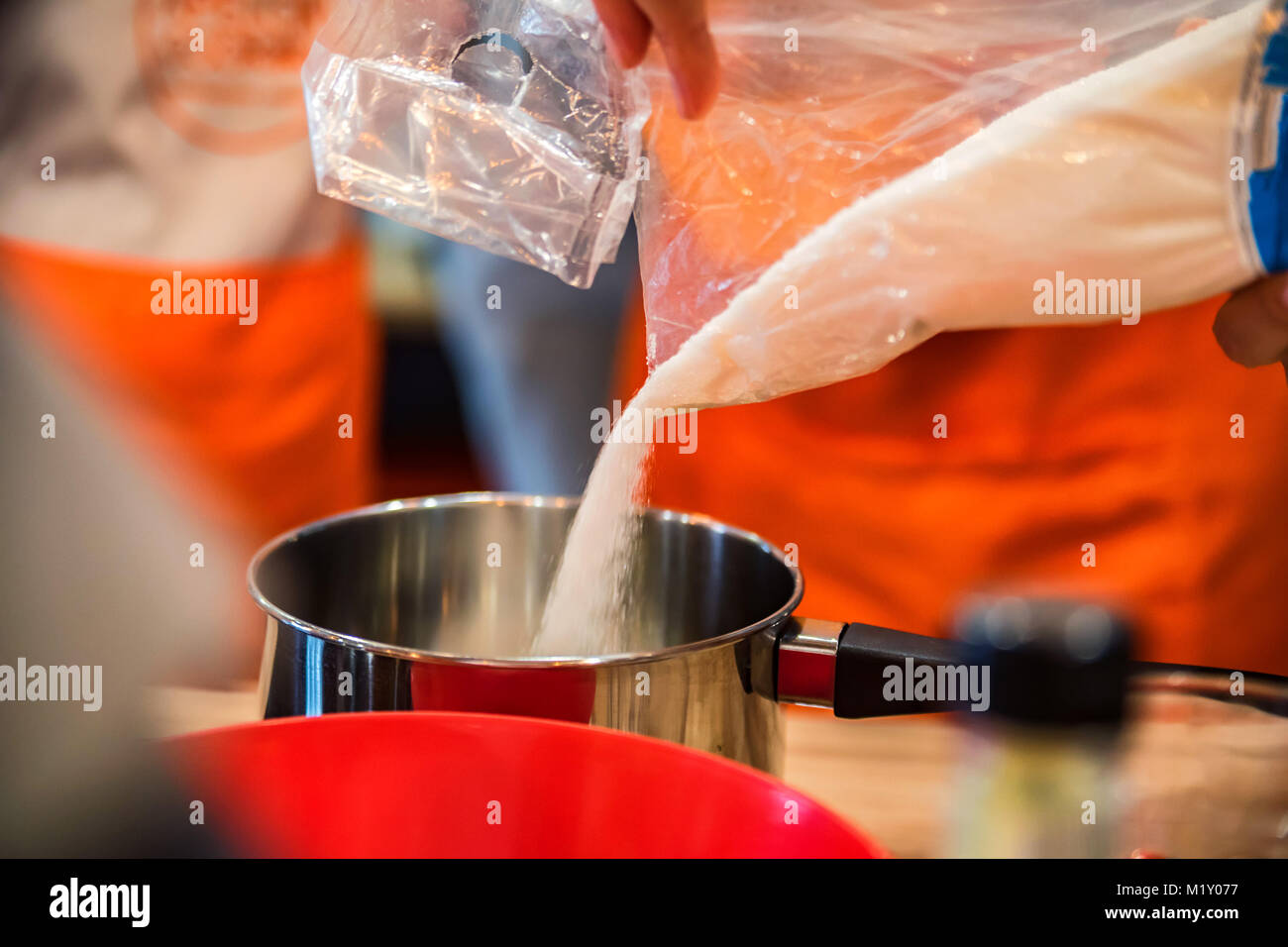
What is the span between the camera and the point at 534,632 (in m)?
0.69

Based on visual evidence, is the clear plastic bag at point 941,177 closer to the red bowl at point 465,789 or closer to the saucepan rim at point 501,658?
the saucepan rim at point 501,658

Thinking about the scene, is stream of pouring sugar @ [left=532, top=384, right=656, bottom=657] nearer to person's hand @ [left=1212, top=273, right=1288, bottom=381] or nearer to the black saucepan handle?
the black saucepan handle

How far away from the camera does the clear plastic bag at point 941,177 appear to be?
432 millimetres

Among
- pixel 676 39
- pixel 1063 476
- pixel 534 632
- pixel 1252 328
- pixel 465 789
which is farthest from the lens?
pixel 1063 476

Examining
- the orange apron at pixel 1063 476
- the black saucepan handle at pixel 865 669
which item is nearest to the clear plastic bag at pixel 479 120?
the black saucepan handle at pixel 865 669

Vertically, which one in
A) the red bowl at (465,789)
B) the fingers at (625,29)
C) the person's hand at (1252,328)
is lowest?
the red bowl at (465,789)

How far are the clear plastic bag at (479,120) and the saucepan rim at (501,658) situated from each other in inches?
5.9

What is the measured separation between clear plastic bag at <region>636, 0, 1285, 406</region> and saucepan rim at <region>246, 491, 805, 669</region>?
103mm

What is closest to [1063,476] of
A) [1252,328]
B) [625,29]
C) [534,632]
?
[1252,328]

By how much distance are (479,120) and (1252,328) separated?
1.40ft

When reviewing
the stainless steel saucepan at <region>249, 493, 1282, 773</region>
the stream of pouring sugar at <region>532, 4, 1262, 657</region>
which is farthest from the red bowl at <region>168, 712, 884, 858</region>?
the stream of pouring sugar at <region>532, 4, 1262, 657</region>

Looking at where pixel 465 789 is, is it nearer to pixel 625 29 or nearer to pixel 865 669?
pixel 865 669

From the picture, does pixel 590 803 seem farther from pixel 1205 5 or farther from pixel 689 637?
pixel 1205 5

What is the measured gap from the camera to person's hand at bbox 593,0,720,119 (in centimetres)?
48
